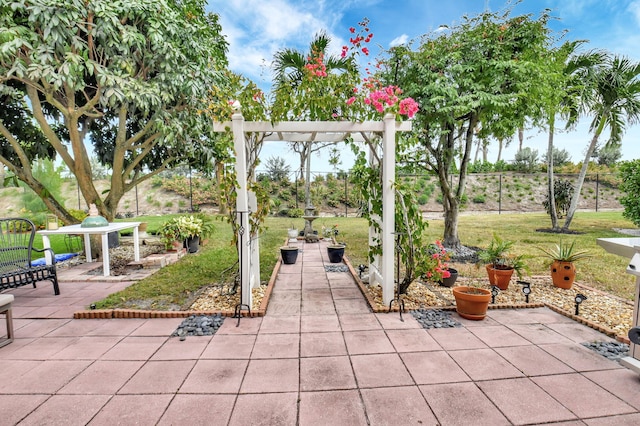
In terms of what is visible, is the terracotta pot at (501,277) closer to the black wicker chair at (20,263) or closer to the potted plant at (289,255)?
the potted plant at (289,255)

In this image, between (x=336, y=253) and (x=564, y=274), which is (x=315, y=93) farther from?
(x=564, y=274)

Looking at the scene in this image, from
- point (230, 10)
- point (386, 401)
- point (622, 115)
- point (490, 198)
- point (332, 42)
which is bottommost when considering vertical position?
point (386, 401)

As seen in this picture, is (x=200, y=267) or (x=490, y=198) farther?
(x=490, y=198)

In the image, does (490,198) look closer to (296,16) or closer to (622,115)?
(622,115)

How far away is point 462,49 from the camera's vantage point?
16.9 feet

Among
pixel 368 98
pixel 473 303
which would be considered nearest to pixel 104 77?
pixel 368 98

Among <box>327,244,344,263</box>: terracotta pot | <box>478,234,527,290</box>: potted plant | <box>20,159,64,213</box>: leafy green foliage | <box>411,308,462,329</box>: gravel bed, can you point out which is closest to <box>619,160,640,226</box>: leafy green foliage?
<box>478,234,527,290</box>: potted plant

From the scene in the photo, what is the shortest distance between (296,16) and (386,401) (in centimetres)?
691

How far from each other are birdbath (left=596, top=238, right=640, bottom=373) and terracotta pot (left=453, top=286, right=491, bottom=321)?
38.2 inches

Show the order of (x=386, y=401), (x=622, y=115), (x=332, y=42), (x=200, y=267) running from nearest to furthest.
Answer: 1. (x=386, y=401)
2. (x=200, y=267)
3. (x=332, y=42)
4. (x=622, y=115)

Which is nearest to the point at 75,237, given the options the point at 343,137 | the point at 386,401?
the point at 343,137

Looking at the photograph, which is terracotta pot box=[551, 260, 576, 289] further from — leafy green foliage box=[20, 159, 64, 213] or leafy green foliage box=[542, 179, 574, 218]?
leafy green foliage box=[20, 159, 64, 213]

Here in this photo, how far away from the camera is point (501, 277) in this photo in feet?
12.4

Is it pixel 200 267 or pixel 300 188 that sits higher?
pixel 300 188
